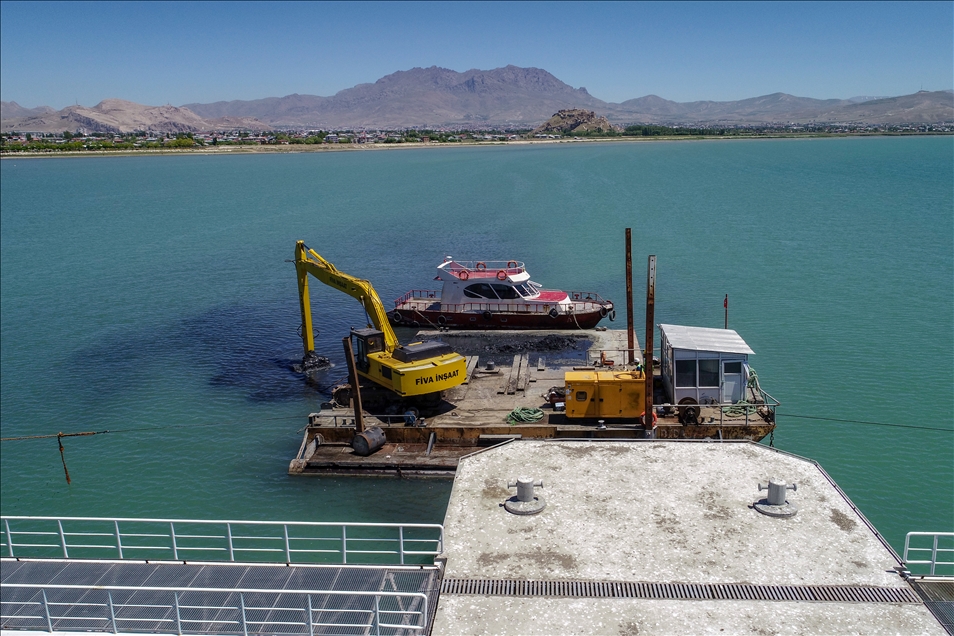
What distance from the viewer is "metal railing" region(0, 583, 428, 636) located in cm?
1198

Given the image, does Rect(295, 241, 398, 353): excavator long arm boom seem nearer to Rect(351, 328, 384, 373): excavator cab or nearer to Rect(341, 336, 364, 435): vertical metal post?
Rect(351, 328, 384, 373): excavator cab

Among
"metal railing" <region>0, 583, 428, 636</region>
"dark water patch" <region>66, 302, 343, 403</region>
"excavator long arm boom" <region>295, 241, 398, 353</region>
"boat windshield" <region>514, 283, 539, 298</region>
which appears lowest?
"dark water patch" <region>66, 302, 343, 403</region>

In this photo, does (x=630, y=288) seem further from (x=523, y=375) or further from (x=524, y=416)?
(x=524, y=416)

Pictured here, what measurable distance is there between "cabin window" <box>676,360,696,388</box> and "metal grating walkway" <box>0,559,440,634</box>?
13359mm

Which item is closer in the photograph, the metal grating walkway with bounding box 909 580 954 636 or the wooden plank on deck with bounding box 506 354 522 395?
the metal grating walkway with bounding box 909 580 954 636

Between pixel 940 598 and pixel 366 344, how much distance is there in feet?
61.0

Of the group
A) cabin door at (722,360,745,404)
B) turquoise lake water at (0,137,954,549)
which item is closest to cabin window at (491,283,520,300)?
turquoise lake water at (0,137,954,549)

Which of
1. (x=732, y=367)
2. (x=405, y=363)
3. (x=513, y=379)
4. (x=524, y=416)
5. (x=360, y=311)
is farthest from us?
(x=360, y=311)

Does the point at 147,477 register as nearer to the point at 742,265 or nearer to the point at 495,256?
the point at 495,256

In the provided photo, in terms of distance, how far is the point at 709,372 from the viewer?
23.8 meters

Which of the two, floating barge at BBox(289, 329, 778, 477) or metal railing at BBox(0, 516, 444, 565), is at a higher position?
floating barge at BBox(289, 329, 778, 477)

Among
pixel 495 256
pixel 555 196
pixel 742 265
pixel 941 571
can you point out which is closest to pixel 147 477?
pixel 941 571

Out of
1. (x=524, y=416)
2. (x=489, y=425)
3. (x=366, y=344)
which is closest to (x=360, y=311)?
(x=366, y=344)

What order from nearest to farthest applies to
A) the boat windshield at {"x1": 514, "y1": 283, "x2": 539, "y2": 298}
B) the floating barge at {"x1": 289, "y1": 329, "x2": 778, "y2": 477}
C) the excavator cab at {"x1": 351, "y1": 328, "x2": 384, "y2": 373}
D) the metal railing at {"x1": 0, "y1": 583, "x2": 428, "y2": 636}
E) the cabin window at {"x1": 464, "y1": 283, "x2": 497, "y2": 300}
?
the metal railing at {"x1": 0, "y1": 583, "x2": 428, "y2": 636} < the floating barge at {"x1": 289, "y1": 329, "x2": 778, "y2": 477} < the excavator cab at {"x1": 351, "y1": 328, "x2": 384, "y2": 373} < the boat windshield at {"x1": 514, "y1": 283, "x2": 539, "y2": 298} < the cabin window at {"x1": 464, "y1": 283, "x2": 497, "y2": 300}
